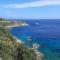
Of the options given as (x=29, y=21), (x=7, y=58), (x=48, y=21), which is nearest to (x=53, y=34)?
(x=48, y=21)

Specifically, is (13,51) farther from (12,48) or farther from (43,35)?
(43,35)

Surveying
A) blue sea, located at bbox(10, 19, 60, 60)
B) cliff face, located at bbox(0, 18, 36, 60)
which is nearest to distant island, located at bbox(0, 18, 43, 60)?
cliff face, located at bbox(0, 18, 36, 60)

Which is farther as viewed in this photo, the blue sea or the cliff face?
the blue sea

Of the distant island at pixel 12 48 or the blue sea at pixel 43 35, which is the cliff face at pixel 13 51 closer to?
the distant island at pixel 12 48

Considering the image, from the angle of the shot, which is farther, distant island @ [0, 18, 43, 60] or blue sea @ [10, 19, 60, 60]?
blue sea @ [10, 19, 60, 60]

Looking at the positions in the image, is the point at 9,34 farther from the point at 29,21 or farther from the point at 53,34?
the point at 53,34

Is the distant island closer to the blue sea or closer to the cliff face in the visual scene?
the cliff face
